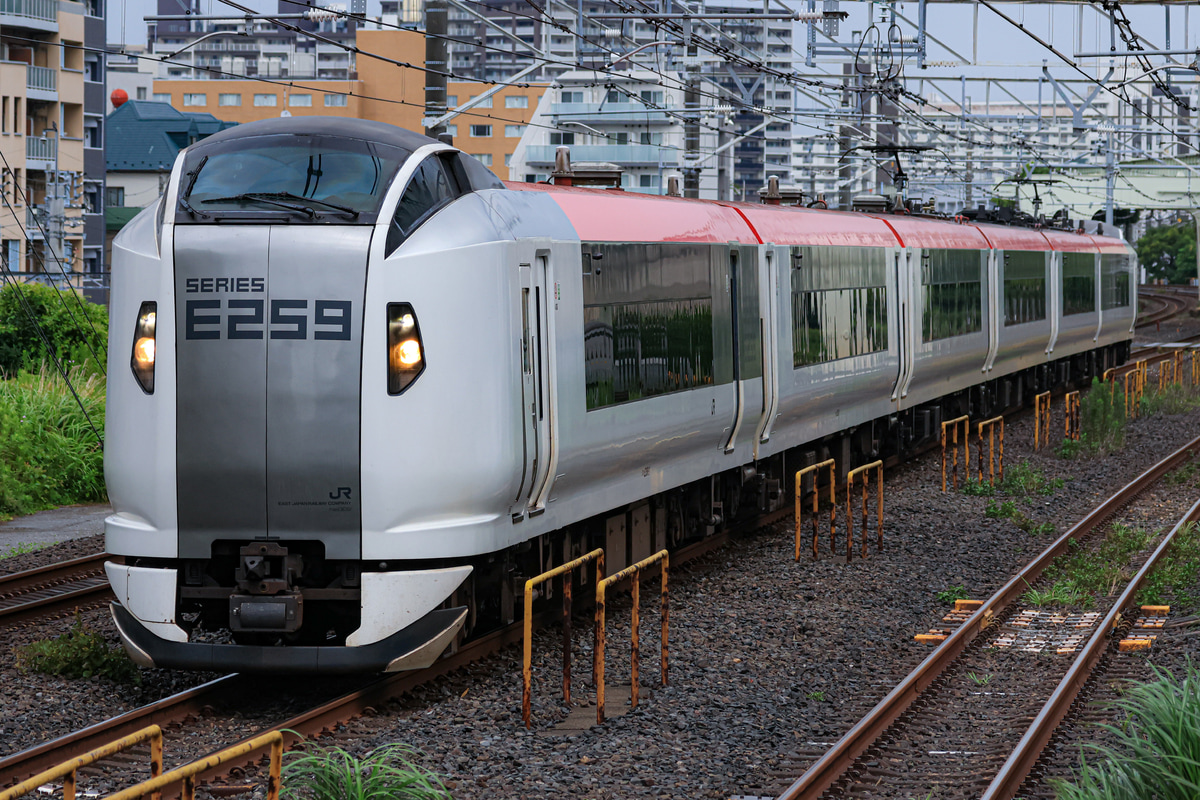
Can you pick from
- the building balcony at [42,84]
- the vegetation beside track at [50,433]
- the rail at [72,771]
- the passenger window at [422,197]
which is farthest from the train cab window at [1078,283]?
the building balcony at [42,84]

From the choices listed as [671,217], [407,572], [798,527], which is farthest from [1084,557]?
[407,572]

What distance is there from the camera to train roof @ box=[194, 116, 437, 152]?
899 centimetres

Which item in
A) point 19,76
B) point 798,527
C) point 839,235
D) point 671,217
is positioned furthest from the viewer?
point 19,76

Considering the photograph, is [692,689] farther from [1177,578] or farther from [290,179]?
[1177,578]

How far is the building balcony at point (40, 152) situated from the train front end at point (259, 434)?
4103 cm

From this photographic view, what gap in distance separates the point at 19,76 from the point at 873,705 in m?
42.4

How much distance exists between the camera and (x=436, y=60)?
52.4 ft

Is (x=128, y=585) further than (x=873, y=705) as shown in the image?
No

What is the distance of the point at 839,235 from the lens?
57.2ft

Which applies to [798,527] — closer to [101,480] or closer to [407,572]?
[407,572]

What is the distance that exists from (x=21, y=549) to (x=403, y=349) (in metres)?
7.47

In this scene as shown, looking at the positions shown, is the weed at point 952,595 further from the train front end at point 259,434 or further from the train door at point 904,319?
the train door at point 904,319

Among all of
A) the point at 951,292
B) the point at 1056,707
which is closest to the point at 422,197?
the point at 1056,707

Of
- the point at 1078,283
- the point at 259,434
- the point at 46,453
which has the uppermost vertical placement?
the point at 1078,283
